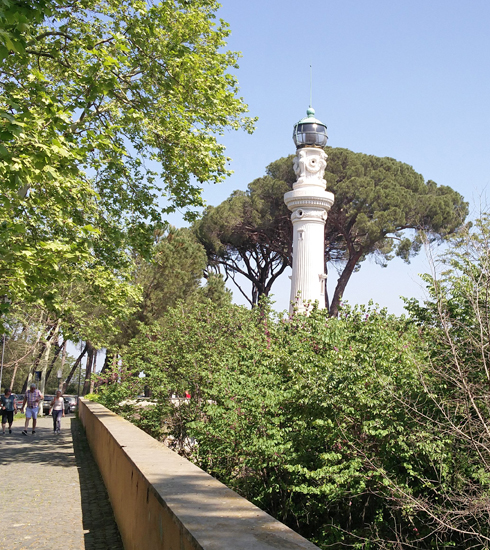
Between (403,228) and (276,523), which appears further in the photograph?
(403,228)

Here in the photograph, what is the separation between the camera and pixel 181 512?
3131 mm

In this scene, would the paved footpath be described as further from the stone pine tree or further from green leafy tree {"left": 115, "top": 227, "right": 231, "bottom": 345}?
the stone pine tree

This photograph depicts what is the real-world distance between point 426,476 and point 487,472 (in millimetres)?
767

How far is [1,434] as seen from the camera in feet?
60.6

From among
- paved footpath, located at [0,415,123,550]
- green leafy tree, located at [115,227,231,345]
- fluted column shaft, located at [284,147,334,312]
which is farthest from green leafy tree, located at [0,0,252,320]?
green leafy tree, located at [115,227,231,345]

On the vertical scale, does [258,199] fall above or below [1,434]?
above

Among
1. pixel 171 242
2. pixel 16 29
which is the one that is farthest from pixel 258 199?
pixel 16 29

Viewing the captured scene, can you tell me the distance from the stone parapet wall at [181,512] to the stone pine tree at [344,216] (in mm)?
29009

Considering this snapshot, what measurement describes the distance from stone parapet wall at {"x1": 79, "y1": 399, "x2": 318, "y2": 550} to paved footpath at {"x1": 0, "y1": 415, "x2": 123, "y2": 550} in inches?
14.9

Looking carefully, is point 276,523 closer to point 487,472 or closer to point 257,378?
point 487,472

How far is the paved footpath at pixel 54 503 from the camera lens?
5590 millimetres

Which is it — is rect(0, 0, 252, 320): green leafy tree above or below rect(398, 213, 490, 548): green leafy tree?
above

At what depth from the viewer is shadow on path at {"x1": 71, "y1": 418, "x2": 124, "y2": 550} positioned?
5.51m

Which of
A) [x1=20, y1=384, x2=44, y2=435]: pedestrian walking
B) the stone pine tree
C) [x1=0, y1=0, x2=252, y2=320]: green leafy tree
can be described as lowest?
[x1=20, y1=384, x2=44, y2=435]: pedestrian walking
